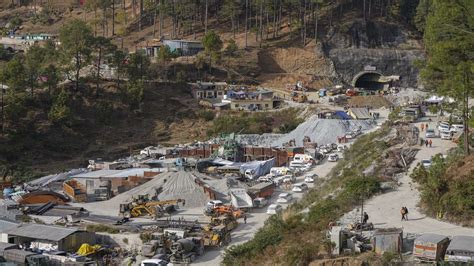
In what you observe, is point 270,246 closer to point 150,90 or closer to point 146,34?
point 150,90

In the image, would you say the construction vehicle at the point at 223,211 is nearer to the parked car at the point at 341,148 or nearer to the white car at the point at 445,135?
the white car at the point at 445,135

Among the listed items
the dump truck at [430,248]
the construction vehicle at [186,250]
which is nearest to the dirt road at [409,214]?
the dump truck at [430,248]

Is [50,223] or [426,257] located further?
[50,223]

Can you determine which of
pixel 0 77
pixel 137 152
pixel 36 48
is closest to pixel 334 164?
pixel 137 152

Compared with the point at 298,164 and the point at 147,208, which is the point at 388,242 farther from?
the point at 298,164

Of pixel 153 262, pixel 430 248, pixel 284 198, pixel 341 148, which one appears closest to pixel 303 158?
pixel 341 148
